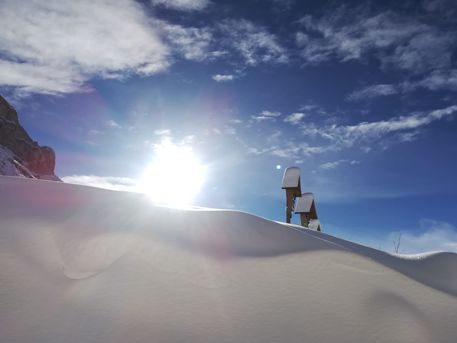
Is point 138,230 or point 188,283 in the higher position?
point 138,230

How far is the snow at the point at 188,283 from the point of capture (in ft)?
5.52

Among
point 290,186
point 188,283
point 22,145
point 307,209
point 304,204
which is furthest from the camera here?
point 22,145

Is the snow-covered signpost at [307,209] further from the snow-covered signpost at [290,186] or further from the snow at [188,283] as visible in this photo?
the snow at [188,283]

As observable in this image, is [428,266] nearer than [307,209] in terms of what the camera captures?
Yes

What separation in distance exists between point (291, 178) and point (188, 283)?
8.28 m

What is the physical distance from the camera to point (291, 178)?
32.9 ft

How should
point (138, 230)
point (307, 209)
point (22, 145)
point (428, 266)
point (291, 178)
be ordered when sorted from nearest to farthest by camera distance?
1. point (138, 230)
2. point (428, 266)
3. point (291, 178)
4. point (307, 209)
5. point (22, 145)

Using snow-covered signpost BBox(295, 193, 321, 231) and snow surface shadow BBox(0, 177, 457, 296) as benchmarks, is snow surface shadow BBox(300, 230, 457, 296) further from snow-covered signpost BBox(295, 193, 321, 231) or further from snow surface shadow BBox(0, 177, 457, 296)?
snow-covered signpost BBox(295, 193, 321, 231)

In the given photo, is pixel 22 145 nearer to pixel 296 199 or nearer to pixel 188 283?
pixel 296 199

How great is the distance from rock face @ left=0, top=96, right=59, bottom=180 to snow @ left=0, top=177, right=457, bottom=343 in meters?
33.9

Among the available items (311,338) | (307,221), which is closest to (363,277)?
(311,338)

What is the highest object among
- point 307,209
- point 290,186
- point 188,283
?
point 290,186

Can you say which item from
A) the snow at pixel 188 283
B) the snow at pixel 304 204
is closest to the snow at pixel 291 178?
the snow at pixel 304 204

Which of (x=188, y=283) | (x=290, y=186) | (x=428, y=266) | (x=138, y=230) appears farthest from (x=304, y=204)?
(x=188, y=283)
